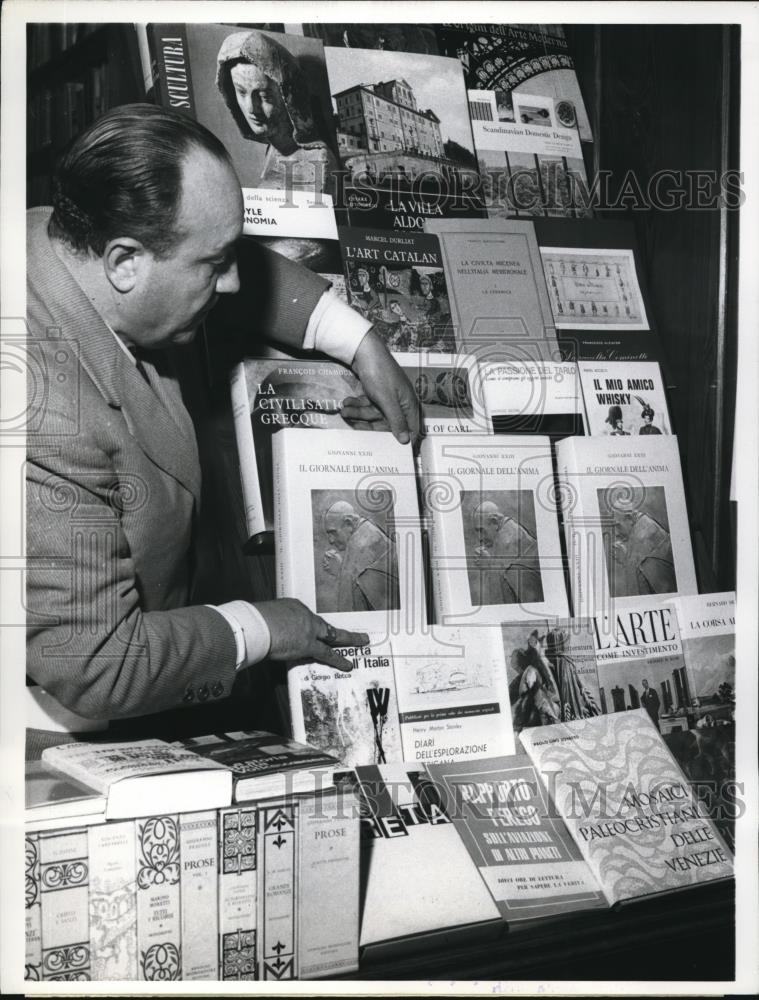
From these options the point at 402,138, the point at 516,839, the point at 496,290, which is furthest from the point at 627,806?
the point at 402,138

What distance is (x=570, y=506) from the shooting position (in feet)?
6.75

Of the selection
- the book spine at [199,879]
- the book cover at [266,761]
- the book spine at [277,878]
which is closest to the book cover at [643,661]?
the book cover at [266,761]

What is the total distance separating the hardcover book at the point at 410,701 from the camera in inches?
73.2

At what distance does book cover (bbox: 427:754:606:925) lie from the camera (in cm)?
178

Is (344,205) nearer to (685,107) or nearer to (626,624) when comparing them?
(685,107)

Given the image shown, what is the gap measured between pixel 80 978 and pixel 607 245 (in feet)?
5.76

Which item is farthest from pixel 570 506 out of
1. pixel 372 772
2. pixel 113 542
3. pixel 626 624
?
pixel 113 542

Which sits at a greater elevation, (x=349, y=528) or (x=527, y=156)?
(x=527, y=156)

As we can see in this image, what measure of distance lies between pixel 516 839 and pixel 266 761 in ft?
1.64

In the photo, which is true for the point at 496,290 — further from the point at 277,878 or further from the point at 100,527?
the point at 277,878

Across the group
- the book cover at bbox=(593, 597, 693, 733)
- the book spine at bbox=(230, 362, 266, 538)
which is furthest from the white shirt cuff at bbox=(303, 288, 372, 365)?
the book cover at bbox=(593, 597, 693, 733)

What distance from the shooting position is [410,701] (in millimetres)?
1912

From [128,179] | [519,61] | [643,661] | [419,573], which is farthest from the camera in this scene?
[519,61]

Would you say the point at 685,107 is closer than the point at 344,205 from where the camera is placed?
No
